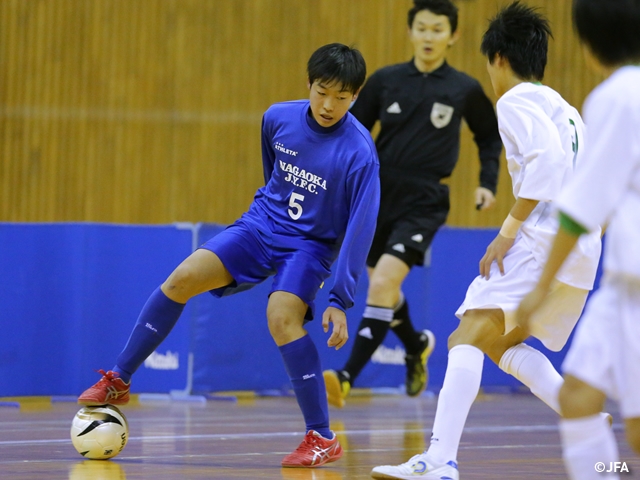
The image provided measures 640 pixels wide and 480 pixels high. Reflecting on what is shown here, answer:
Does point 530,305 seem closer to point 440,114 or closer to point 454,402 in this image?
point 454,402

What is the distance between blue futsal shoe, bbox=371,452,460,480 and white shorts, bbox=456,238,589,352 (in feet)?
1.60

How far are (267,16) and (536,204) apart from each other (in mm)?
7715

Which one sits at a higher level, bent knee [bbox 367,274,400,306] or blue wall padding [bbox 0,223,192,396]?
bent knee [bbox 367,274,400,306]

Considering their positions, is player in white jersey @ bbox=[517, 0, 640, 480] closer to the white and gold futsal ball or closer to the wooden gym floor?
the wooden gym floor

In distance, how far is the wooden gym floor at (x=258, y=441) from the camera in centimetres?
339

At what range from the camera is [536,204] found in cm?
315

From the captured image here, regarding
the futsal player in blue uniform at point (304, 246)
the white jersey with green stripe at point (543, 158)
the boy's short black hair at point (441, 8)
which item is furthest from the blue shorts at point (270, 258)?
the boy's short black hair at point (441, 8)

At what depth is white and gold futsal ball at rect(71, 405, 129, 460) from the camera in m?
3.59

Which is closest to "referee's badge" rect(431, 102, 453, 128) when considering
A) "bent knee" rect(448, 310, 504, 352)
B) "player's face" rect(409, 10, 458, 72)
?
"player's face" rect(409, 10, 458, 72)

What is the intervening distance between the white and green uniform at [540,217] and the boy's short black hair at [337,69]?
2.16 feet

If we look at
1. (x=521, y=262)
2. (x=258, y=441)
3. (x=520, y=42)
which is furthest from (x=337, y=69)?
(x=258, y=441)

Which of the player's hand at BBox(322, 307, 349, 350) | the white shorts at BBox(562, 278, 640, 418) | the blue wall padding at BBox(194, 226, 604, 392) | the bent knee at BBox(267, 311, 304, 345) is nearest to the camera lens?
the white shorts at BBox(562, 278, 640, 418)

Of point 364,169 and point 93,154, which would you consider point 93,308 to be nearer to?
point 364,169

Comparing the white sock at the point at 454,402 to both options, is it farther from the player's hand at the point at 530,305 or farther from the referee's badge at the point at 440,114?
the referee's badge at the point at 440,114
